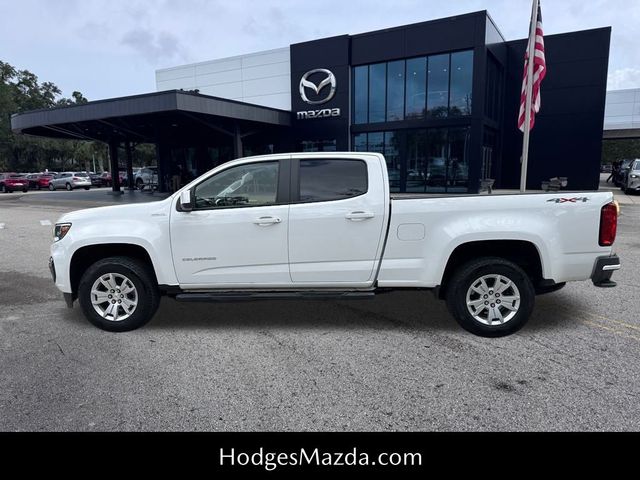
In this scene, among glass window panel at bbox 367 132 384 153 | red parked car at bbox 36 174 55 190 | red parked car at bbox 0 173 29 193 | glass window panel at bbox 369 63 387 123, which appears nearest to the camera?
glass window panel at bbox 369 63 387 123

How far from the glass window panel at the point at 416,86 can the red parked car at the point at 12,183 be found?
31735mm

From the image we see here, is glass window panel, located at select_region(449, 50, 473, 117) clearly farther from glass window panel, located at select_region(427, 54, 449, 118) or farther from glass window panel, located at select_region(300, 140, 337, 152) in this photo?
glass window panel, located at select_region(300, 140, 337, 152)

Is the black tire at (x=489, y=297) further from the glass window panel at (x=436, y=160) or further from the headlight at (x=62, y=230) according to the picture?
the glass window panel at (x=436, y=160)

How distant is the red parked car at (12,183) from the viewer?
119 feet

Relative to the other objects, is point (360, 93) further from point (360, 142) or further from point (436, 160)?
point (436, 160)

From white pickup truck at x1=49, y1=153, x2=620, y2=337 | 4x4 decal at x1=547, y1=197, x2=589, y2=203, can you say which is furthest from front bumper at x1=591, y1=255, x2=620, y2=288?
4x4 decal at x1=547, y1=197, x2=589, y2=203

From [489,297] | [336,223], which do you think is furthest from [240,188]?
[489,297]

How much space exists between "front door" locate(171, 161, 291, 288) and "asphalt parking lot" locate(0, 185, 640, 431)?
0.61 meters

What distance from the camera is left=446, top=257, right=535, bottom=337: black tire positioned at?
4.42 metres

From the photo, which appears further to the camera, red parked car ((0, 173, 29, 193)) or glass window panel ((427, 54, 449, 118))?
red parked car ((0, 173, 29, 193))

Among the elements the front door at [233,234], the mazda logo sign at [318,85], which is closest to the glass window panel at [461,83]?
the mazda logo sign at [318,85]

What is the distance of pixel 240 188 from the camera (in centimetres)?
470

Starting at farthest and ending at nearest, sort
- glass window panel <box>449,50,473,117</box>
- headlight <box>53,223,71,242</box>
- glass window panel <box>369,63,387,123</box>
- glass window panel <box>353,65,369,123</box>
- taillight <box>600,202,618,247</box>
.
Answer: glass window panel <box>353,65,369,123</box>
glass window panel <box>369,63,387,123</box>
glass window panel <box>449,50,473,117</box>
headlight <box>53,223,71,242</box>
taillight <box>600,202,618,247</box>

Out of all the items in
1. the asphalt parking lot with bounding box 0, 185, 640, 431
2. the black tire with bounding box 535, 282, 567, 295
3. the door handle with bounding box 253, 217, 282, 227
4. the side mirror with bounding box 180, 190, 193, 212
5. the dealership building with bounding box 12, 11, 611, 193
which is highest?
the dealership building with bounding box 12, 11, 611, 193
